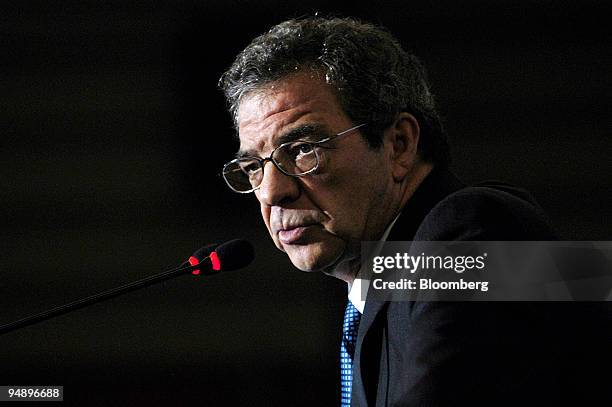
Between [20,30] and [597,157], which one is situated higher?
[20,30]

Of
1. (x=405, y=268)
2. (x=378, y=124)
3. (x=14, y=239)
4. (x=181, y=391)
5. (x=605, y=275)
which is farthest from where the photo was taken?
(x=14, y=239)

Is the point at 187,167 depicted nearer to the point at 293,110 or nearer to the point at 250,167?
the point at 250,167

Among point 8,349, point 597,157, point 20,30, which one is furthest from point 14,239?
point 597,157

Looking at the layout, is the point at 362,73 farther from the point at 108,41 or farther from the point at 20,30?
the point at 20,30

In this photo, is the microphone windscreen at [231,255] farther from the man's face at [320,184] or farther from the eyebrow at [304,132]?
the eyebrow at [304,132]

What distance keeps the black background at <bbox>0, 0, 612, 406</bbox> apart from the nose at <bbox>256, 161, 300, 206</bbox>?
157 cm

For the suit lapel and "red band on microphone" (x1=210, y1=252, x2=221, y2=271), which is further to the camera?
"red band on microphone" (x1=210, y1=252, x2=221, y2=271)

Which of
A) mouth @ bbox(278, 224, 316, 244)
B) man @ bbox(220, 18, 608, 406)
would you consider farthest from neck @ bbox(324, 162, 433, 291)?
mouth @ bbox(278, 224, 316, 244)

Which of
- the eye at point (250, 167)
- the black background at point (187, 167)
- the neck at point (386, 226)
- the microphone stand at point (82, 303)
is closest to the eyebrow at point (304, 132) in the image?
the eye at point (250, 167)

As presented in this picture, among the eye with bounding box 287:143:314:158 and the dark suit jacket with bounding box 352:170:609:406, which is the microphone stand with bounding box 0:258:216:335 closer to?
the eye with bounding box 287:143:314:158

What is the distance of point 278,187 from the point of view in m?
1.82

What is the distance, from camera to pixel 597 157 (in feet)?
11.4

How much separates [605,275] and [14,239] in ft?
9.32

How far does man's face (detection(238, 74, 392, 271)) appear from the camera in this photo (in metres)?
1.83
